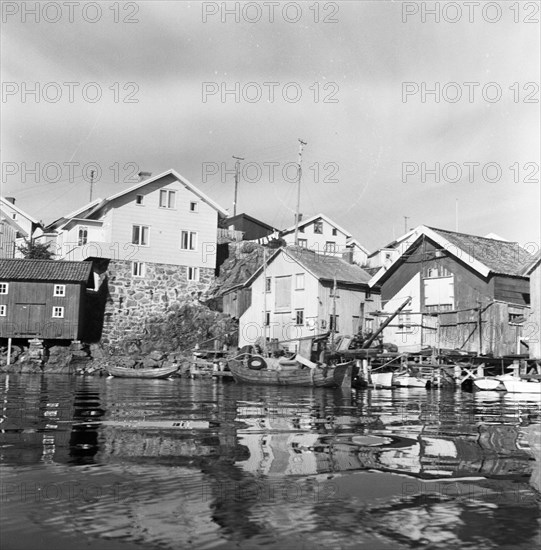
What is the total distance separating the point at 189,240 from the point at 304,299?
13.3 meters

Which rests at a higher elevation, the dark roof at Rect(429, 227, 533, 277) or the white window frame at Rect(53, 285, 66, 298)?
the dark roof at Rect(429, 227, 533, 277)

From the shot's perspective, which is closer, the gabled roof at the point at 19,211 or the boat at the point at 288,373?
the boat at the point at 288,373

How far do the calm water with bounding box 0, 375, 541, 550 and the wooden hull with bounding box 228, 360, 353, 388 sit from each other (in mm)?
18098

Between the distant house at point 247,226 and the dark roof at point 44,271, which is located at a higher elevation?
Result: the distant house at point 247,226

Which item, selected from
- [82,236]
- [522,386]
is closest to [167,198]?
[82,236]

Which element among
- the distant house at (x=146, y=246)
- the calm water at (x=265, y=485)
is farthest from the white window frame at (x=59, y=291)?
the calm water at (x=265, y=485)

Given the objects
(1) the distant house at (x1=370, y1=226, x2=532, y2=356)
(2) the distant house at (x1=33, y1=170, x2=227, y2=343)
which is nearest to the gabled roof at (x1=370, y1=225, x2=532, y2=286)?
(1) the distant house at (x1=370, y1=226, x2=532, y2=356)

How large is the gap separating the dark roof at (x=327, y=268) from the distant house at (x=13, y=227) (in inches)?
1130

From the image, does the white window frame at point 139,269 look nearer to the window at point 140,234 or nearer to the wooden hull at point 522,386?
the window at point 140,234

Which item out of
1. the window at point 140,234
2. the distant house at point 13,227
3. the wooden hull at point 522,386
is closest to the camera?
the wooden hull at point 522,386

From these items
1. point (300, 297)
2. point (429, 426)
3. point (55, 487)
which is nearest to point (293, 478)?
point (55, 487)

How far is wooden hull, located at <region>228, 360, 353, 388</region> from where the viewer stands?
31.9 metres

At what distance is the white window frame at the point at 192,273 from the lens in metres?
54.7

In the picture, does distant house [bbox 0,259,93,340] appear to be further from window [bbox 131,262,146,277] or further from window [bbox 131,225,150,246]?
window [bbox 131,225,150,246]
